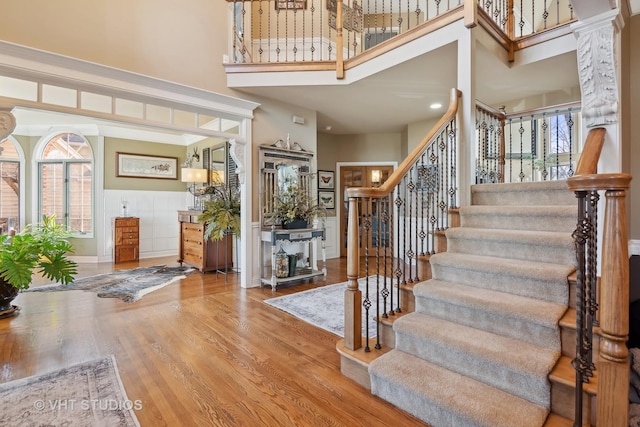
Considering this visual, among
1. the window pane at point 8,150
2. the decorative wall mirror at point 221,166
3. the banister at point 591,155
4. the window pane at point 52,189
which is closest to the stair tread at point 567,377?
the banister at point 591,155

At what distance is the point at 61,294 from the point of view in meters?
4.02

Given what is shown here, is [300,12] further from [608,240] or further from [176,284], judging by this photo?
[608,240]

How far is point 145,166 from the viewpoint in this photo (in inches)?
272

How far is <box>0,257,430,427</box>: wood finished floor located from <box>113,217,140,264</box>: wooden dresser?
7.77 ft

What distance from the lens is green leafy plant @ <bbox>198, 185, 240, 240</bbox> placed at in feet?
15.4

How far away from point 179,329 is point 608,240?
3.17m

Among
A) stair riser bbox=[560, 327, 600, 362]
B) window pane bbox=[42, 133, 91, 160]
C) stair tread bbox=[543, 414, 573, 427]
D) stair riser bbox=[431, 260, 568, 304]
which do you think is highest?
window pane bbox=[42, 133, 91, 160]

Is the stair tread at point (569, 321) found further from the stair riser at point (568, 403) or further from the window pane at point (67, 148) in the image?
the window pane at point (67, 148)

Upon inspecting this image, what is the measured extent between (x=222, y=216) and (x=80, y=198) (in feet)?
13.1

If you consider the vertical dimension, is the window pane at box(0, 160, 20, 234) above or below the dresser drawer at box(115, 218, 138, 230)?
above

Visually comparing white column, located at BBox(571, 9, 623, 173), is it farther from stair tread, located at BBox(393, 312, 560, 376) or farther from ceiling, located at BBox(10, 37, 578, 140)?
stair tread, located at BBox(393, 312, 560, 376)

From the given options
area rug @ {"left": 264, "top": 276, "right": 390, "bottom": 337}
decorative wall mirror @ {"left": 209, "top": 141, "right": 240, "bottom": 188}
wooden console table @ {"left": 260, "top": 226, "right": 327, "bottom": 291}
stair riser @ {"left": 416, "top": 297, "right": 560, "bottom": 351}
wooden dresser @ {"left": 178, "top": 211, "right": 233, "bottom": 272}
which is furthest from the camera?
decorative wall mirror @ {"left": 209, "top": 141, "right": 240, "bottom": 188}

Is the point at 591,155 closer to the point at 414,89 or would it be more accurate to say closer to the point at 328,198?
the point at 414,89

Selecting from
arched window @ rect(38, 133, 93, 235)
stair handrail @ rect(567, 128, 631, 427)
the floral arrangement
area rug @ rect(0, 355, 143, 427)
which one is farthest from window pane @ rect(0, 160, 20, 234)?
stair handrail @ rect(567, 128, 631, 427)
